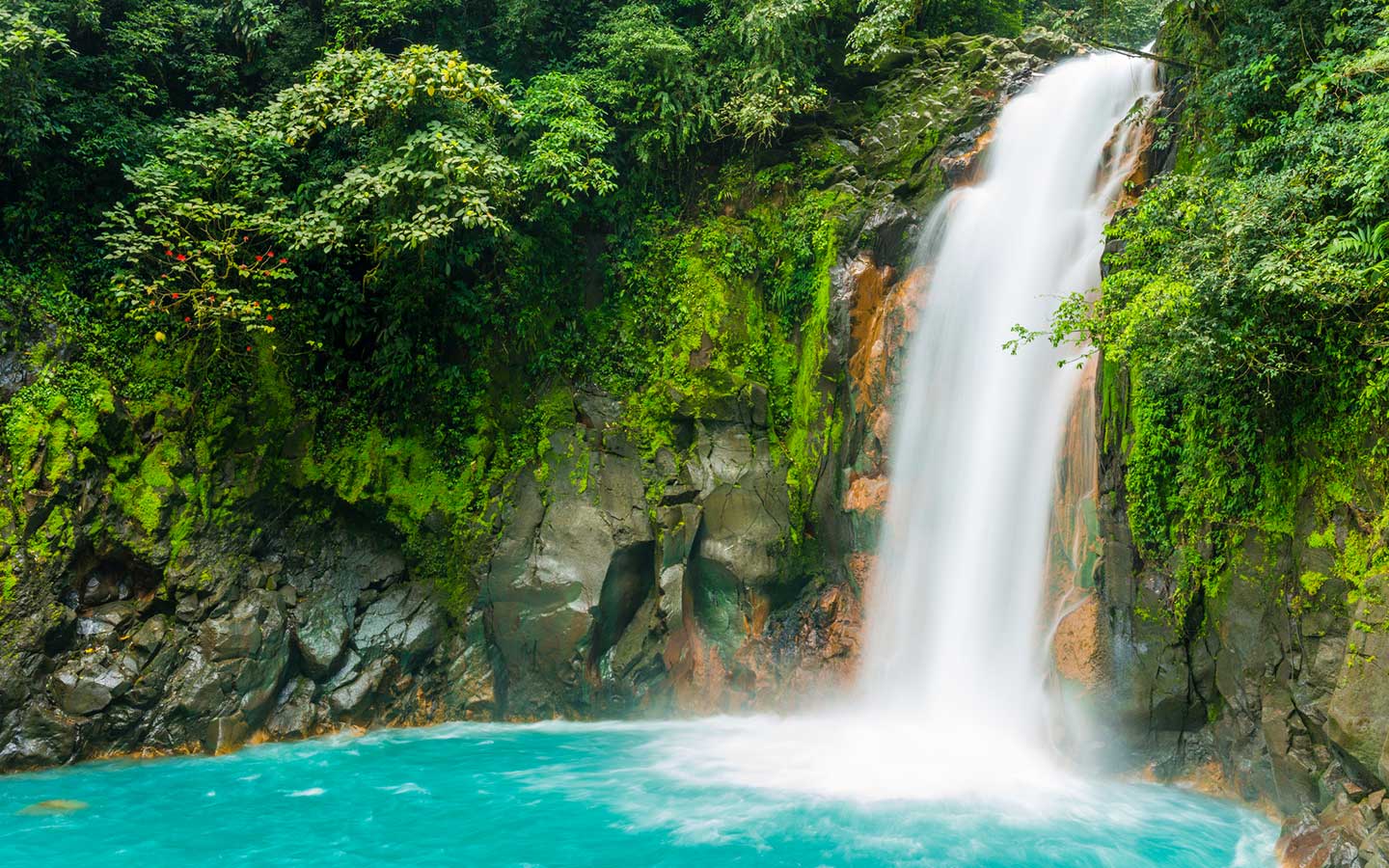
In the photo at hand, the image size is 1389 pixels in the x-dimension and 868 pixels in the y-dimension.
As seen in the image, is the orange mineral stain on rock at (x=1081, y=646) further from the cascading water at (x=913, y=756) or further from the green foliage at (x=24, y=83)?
the green foliage at (x=24, y=83)

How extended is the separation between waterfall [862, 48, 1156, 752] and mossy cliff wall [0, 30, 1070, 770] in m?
0.45

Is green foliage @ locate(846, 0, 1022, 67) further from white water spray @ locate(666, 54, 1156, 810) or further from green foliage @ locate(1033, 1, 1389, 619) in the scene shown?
green foliage @ locate(1033, 1, 1389, 619)

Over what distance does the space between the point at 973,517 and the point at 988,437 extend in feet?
3.12

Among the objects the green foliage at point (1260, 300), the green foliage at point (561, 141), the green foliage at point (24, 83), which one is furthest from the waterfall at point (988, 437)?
the green foliage at point (24, 83)

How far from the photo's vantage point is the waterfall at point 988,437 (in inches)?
364

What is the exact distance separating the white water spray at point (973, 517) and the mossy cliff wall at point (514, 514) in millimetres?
486

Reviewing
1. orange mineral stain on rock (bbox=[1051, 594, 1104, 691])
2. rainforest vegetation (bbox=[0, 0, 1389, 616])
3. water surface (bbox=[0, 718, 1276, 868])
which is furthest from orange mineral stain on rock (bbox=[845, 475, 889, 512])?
water surface (bbox=[0, 718, 1276, 868])

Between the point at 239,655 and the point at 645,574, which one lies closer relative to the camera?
the point at 239,655

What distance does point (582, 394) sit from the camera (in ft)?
Answer: 37.7

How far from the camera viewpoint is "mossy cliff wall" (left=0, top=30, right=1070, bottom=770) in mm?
9164

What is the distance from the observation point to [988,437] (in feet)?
32.5

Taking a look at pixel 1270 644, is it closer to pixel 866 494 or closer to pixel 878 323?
pixel 866 494

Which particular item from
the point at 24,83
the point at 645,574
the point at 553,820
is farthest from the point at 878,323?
the point at 24,83

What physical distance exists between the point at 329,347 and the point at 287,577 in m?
2.97
